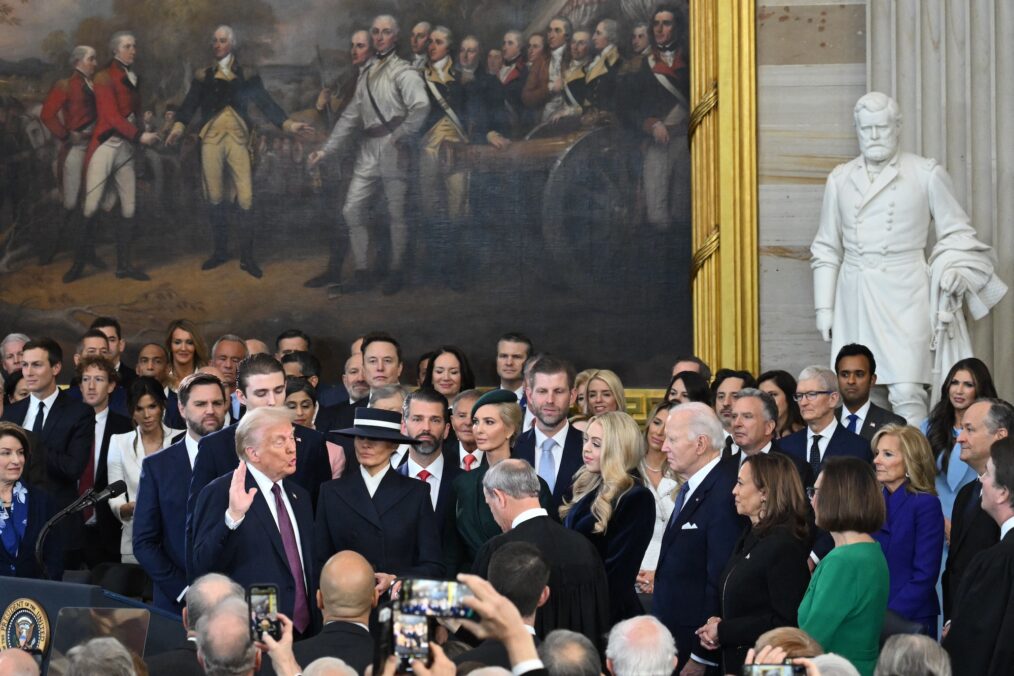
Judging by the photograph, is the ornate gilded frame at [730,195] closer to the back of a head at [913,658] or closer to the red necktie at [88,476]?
the red necktie at [88,476]

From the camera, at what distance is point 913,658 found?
506 centimetres

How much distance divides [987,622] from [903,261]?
5920 millimetres

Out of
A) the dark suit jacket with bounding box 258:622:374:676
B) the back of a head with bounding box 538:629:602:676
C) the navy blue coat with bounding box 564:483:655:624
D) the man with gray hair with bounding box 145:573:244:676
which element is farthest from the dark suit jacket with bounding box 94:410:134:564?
the back of a head with bounding box 538:629:602:676

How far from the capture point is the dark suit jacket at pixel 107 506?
10.5m

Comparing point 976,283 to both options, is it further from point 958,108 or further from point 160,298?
point 160,298

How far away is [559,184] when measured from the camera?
44.4ft

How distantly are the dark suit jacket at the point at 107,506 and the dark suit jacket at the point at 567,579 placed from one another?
431 centimetres

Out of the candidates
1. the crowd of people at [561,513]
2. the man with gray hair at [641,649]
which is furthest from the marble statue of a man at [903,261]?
the man with gray hair at [641,649]

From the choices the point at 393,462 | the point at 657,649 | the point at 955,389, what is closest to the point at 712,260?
the point at 955,389

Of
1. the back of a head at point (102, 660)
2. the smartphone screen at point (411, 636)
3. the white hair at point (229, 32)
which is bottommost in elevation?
the back of a head at point (102, 660)

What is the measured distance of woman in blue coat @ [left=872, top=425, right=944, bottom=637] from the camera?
8.18 m

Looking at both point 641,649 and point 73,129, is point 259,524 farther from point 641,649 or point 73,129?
point 73,129

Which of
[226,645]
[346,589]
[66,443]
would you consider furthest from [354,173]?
[226,645]

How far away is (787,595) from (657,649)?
83.3 inches
